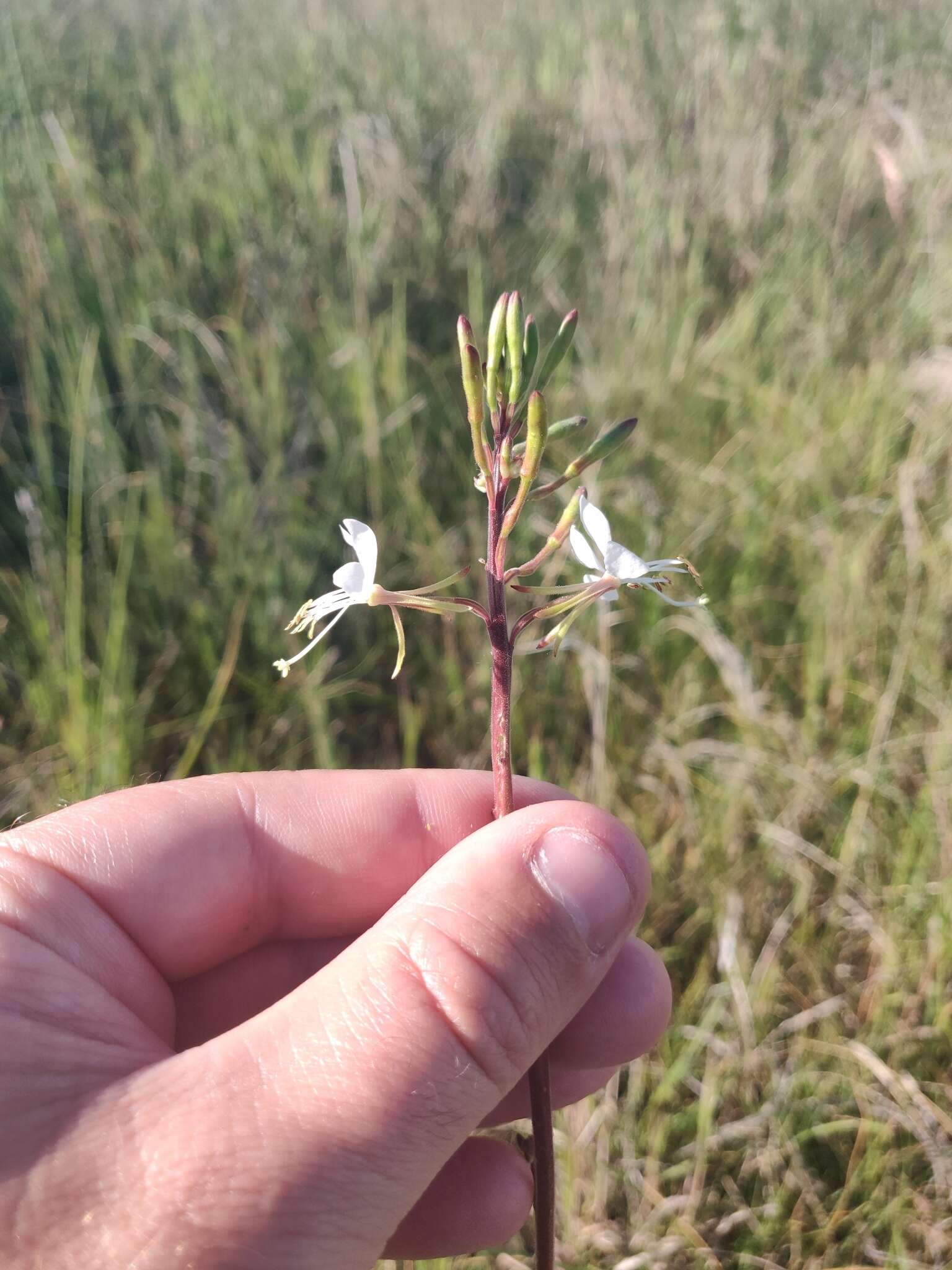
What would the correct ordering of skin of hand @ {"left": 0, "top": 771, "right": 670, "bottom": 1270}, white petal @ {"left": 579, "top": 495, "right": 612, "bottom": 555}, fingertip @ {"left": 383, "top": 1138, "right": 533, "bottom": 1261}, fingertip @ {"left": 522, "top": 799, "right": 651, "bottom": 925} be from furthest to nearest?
fingertip @ {"left": 383, "top": 1138, "right": 533, "bottom": 1261} → fingertip @ {"left": 522, "top": 799, "right": 651, "bottom": 925} → white petal @ {"left": 579, "top": 495, "right": 612, "bottom": 555} → skin of hand @ {"left": 0, "top": 771, "right": 670, "bottom": 1270}

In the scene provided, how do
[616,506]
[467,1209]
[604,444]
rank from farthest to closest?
[616,506]
[467,1209]
[604,444]

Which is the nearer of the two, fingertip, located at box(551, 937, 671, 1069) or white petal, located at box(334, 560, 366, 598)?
white petal, located at box(334, 560, 366, 598)

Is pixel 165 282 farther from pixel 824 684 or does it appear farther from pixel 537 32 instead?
pixel 537 32

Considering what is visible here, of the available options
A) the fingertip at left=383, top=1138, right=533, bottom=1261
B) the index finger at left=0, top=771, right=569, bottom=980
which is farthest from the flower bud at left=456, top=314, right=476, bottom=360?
the fingertip at left=383, top=1138, right=533, bottom=1261

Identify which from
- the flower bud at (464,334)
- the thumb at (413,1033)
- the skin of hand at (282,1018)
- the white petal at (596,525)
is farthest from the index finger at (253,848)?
the flower bud at (464,334)

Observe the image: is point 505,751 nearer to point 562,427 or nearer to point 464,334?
point 562,427

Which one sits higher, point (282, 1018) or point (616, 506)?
point (282, 1018)

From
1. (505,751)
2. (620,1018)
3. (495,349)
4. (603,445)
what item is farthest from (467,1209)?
(495,349)

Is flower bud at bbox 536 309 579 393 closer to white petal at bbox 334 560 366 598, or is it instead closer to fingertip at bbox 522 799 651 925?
white petal at bbox 334 560 366 598

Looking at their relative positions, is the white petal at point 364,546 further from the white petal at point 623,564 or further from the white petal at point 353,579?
the white petal at point 623,564
